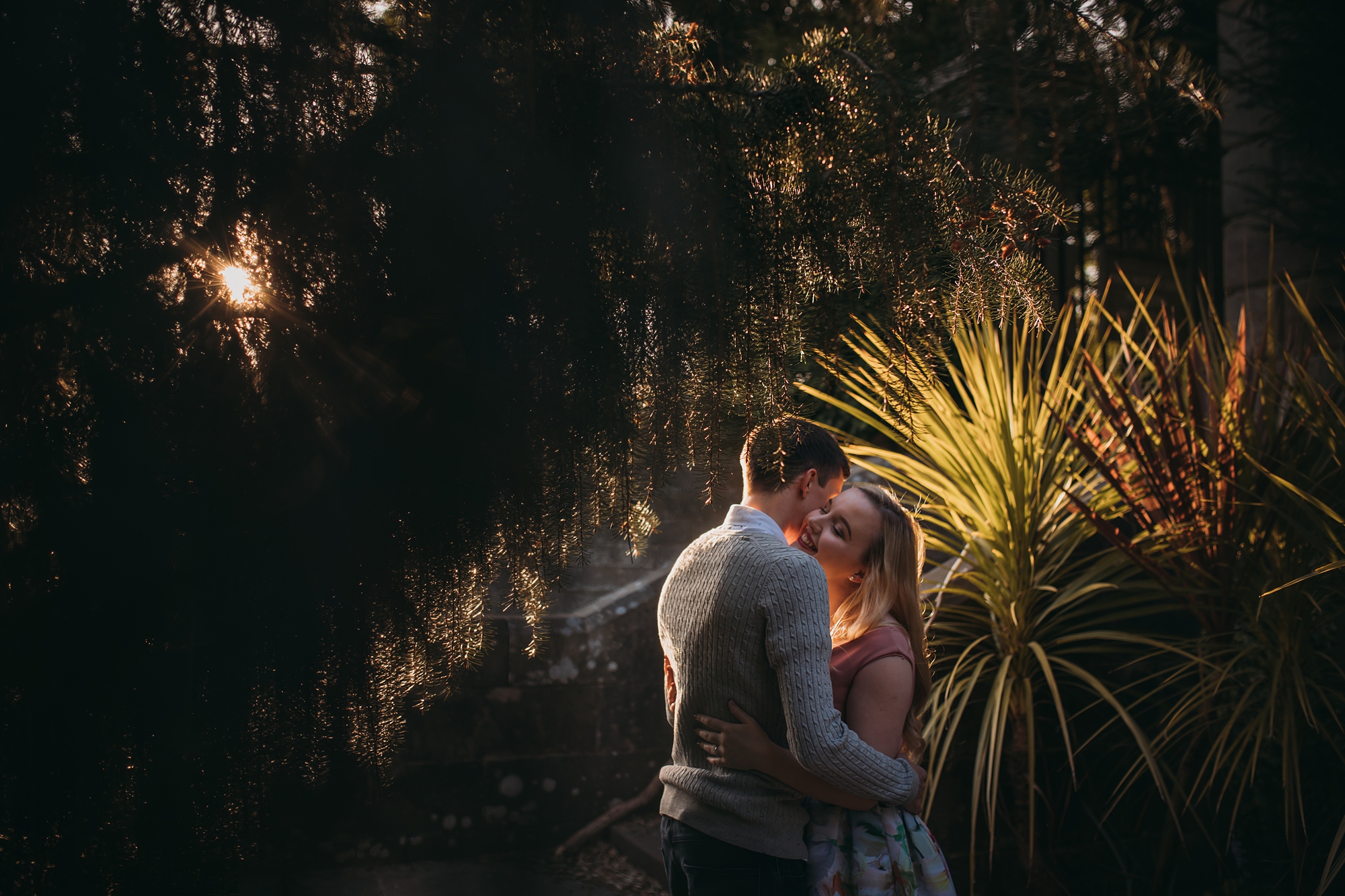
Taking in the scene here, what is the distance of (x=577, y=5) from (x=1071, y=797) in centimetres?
327

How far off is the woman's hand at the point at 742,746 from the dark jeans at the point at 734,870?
16 centimetres

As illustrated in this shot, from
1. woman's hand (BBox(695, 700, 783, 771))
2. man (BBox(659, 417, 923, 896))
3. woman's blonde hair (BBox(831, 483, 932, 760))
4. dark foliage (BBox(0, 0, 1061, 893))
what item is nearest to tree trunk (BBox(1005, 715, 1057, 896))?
woman's blonde hair (BBox(831, 483, 932, 760))

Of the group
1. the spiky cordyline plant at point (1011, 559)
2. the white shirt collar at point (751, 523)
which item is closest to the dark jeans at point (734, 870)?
the white shirt collar at point (751, 523)

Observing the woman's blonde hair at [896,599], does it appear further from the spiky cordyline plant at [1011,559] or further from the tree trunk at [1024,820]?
the tree trunk at [1024,820]

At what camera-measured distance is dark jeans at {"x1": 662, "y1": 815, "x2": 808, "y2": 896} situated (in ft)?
5.11

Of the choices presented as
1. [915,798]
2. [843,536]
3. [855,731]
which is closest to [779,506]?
[843,536]

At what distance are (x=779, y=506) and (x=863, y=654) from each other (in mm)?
360

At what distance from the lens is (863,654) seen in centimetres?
176

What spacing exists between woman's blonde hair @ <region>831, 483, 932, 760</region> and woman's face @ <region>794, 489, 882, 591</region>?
20 millimetres

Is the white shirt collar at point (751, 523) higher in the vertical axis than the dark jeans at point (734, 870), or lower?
higher

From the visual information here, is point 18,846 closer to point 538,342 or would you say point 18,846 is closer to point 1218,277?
point 538,342

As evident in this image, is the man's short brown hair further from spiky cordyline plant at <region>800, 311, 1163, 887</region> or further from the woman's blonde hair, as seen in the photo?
spiky cordyline plant at <region>800, 311, 1163, 887</region>

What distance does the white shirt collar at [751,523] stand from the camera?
1.68 metres

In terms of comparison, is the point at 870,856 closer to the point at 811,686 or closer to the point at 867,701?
the point at 867,701
